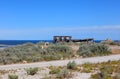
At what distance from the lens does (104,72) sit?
734 inches

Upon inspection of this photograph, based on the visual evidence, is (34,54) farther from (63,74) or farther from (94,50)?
(63,74)

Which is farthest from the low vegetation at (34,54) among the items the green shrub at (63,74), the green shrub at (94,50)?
the green shrub at (63,74)

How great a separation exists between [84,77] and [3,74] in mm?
5019

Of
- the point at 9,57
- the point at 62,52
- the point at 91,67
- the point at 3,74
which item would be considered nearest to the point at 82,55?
the point at 62,52

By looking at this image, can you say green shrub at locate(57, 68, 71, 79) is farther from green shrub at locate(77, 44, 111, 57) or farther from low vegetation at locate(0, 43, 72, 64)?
green shrub at locate(77, 44, 111, 57)

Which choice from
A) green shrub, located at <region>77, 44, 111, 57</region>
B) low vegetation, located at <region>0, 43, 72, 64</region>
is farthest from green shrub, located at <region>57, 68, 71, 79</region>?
green shrub, located at <region>77, 44, 111, 57</region>

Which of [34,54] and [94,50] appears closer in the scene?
[34,54]

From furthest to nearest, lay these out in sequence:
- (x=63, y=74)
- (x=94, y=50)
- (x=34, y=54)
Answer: (x=94, y=50) < (x=34, y=54) < (x=63, y=74)

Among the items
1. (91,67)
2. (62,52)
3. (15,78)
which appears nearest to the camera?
(15,78)

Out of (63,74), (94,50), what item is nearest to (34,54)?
(94,50)

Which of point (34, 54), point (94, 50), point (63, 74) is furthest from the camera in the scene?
point (94, 50)

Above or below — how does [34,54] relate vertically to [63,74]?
above

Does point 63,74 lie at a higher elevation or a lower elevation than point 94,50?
lower

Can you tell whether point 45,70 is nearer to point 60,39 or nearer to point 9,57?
point 9,57
